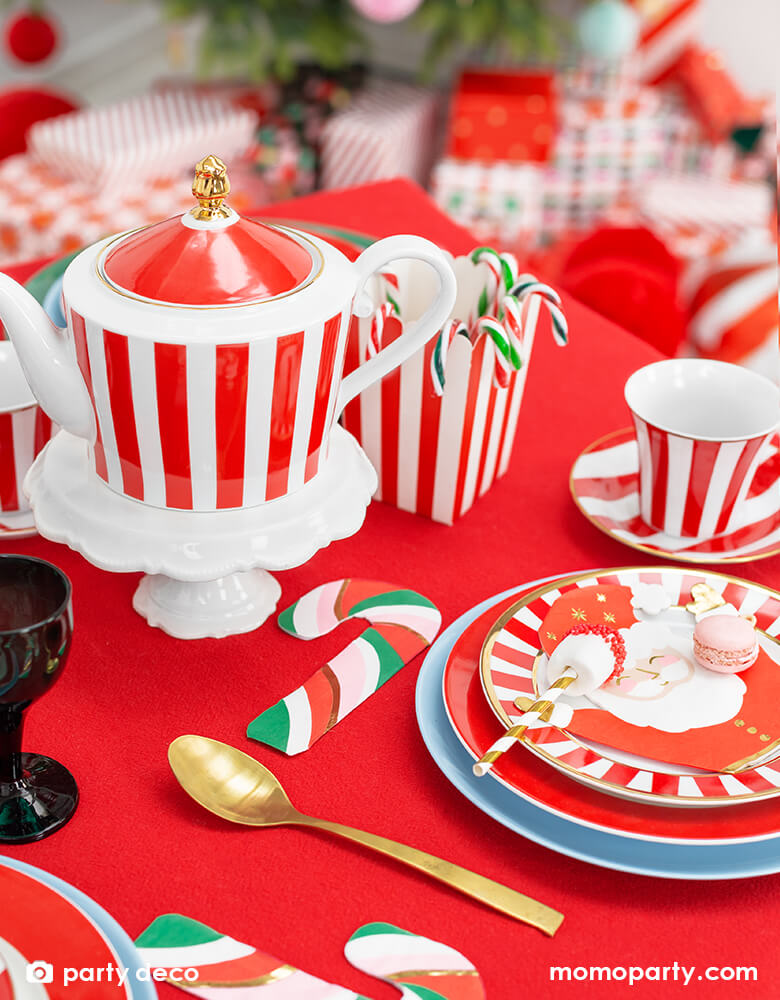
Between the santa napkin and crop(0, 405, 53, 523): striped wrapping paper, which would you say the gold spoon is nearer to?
the santa napkin

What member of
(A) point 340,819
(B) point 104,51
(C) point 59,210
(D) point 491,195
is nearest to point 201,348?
(A) point 340,819

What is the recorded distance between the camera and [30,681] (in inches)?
23.2

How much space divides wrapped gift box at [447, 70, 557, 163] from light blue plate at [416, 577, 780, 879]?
2604 mm

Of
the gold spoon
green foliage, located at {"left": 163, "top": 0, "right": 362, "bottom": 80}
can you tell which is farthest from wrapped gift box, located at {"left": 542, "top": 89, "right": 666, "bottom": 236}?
the gold spoon

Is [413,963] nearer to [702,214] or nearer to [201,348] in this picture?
[201,348]

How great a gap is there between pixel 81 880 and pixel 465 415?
467 millimetres

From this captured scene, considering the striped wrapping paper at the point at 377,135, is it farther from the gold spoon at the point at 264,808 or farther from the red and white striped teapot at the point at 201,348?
the gold spoon at the point at 264,808

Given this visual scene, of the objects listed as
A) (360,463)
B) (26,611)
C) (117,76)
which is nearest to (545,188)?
(117,76)

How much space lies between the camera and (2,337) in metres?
1.06

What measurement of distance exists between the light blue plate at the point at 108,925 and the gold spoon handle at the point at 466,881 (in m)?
0.13

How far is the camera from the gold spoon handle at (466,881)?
615mm

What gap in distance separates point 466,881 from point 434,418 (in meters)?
0.40

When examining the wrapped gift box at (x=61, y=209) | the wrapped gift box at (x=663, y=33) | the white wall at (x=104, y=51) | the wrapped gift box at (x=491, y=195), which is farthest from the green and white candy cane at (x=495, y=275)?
the white wall at (x=104, y=51)

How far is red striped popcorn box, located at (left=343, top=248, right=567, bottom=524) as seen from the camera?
866 mm
